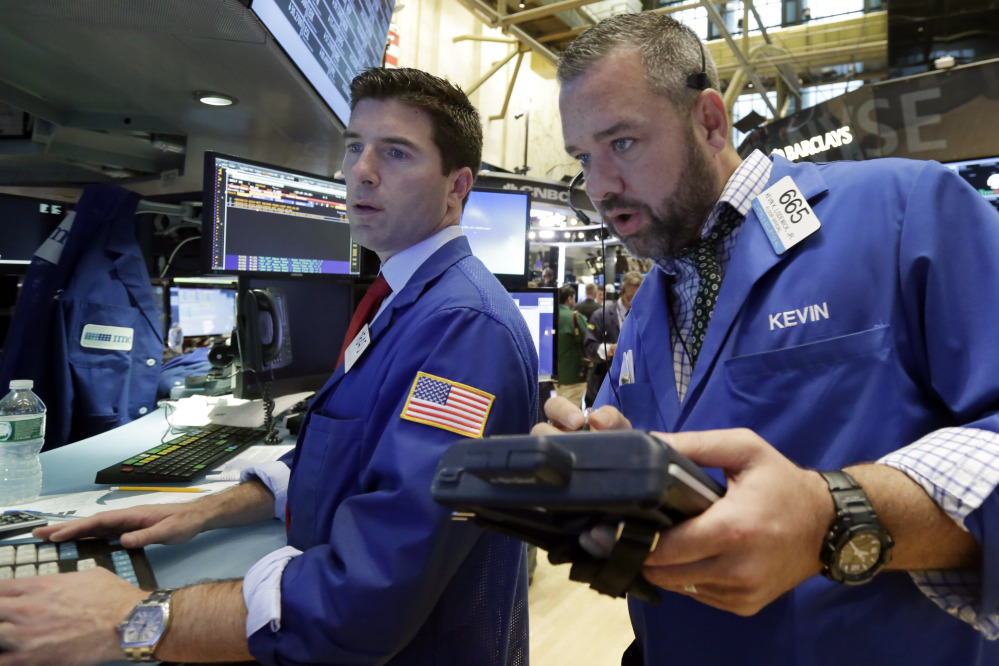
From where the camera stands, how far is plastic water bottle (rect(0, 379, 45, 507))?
4.14 ft

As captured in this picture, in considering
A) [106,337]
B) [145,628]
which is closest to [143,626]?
[145,628]

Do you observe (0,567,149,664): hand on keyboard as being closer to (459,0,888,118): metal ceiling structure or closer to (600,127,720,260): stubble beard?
(600,127,720,260): stubble beard

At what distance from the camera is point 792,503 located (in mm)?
473

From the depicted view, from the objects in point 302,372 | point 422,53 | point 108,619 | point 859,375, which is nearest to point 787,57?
point 422,53

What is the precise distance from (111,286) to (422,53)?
5247mm

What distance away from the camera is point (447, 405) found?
2.86 feet

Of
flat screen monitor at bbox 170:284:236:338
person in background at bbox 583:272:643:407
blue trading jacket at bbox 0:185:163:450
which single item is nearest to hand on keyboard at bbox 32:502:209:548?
blue trading jacket at bbox 0:185:163:450

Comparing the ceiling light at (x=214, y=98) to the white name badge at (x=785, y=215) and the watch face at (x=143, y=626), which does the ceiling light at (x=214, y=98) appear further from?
the white name badge at (x=785, y=215)

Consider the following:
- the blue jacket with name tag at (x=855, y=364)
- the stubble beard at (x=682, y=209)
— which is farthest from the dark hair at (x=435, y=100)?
the blue jacket with name tag at (x=855, y=364)

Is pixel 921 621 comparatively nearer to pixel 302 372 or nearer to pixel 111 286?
pixel 302 372

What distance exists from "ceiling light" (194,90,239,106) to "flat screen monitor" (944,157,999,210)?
422cm

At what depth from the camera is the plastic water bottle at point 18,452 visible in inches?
49.6

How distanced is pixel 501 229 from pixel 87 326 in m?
1.72

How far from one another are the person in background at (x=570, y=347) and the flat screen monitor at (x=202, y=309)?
11.8 ft
